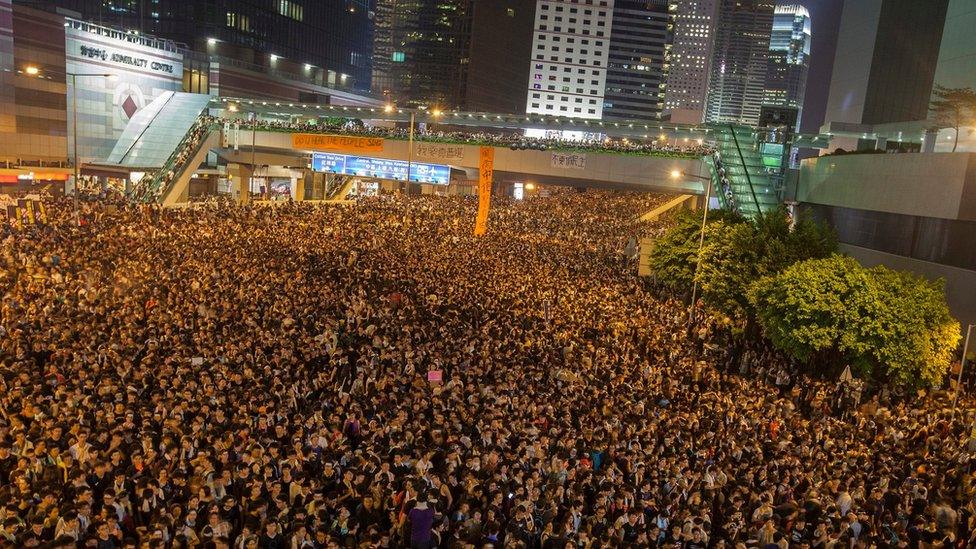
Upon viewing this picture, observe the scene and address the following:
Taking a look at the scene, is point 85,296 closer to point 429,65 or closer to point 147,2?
point 147,2

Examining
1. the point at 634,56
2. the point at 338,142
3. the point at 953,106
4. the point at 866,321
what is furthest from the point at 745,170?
the point at 634,56

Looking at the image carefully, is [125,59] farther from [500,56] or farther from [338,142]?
[500,56]

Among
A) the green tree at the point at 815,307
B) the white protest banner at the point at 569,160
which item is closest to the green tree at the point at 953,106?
the green tree at the point at 815,307

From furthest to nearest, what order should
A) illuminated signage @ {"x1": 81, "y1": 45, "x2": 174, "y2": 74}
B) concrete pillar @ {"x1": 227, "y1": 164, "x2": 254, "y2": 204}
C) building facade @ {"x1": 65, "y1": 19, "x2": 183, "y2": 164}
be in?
illuminated signage @ {"x1": 81, "y1": 45, "x2": 174, "y2": 74} → building facade @ {"x1": 65, "y1": 19, "x2": 183, "y2": 164} → concrete pillar @ {"x1": 227, "y1": 164, "x2": 254, "y2": 204}

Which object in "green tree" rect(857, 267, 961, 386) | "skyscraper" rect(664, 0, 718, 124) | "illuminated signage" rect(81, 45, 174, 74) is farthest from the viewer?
"skyscraper" rect(664, 0, 718, 124)

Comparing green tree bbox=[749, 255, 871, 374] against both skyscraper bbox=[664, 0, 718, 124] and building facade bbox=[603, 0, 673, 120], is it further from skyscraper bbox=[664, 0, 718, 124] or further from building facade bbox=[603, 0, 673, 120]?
skyscraper bbox=[664, 0, 718, 124]

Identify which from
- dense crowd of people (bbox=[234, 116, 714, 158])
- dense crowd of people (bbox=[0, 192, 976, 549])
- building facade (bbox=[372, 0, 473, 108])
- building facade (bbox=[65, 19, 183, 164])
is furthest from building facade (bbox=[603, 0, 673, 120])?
dense crowd of people (bbox=[0, 192, 976, 549])

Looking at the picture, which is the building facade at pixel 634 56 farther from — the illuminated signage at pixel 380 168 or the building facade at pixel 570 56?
the illuminated signage at pixel 380 168
